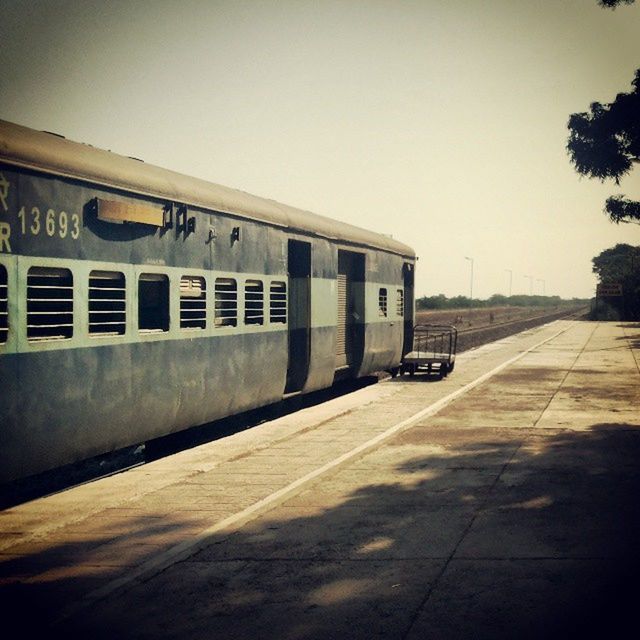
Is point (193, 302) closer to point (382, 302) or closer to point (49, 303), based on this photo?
point (49, 303)

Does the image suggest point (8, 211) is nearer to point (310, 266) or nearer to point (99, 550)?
point (99, 550)

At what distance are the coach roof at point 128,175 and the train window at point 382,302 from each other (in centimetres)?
453

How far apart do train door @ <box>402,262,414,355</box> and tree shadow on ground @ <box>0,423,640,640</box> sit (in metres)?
12.8

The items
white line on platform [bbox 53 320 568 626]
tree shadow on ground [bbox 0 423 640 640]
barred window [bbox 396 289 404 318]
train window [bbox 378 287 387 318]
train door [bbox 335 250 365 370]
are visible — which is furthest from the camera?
barred window [bbox 396 289 404 318]

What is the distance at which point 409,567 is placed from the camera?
5.96m

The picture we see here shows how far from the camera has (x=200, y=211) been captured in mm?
10477

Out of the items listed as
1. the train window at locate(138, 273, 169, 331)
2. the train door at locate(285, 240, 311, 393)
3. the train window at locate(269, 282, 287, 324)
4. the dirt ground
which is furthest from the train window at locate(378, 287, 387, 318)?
the dirt ground

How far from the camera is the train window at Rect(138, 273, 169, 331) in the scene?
9273 millimetres

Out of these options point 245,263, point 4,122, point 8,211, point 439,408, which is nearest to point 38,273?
point 8,211

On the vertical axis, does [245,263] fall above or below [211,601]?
above

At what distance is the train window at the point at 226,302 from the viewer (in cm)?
1098

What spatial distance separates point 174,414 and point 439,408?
20.6 ft

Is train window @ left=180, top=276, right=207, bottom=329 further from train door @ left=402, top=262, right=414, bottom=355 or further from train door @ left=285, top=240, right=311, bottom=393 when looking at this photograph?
train door @ left=402, top=262, right=414, bottom=355

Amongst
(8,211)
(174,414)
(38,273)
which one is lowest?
(174,414)
